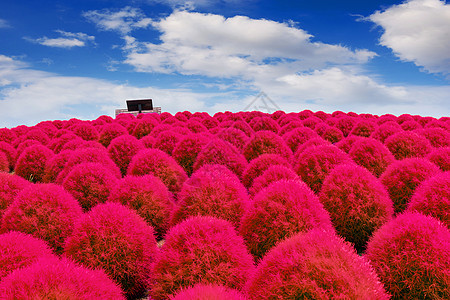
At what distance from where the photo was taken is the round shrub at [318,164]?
280 inches

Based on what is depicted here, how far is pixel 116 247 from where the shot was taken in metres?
4.46

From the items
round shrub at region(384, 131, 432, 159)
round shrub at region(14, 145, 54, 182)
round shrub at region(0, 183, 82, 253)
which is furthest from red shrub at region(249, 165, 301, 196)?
round shrub at region(14, 145, 54, 182)

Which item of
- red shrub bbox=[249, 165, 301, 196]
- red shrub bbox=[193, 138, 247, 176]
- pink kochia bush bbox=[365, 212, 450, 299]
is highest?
red shrub bbox=[193, 138, 247, 176]

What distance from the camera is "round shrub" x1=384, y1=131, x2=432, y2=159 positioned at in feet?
29.5

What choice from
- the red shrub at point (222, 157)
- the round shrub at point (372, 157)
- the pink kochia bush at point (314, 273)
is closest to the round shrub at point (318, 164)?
the round shrub at point (372, 157)

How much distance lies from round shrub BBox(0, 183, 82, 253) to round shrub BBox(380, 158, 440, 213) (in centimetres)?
589

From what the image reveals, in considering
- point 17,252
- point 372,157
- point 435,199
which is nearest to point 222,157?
point 372,157

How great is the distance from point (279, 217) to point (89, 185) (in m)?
4.42

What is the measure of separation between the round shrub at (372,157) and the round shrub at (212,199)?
12.9ft

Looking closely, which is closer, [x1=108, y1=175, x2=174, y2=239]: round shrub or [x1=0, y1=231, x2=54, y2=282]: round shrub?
[x1=0, y1=231, x2=54, y2=282]: round shrub

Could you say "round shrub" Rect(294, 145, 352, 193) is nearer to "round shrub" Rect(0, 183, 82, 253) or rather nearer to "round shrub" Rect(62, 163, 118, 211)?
"round shrub" Rect(62, 163, 118, 211)

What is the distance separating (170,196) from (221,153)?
2.07 meters

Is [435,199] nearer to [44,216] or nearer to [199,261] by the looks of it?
[199,261]

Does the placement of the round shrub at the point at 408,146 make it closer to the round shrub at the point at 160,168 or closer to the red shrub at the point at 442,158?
the red shrub at the point at 442,158
